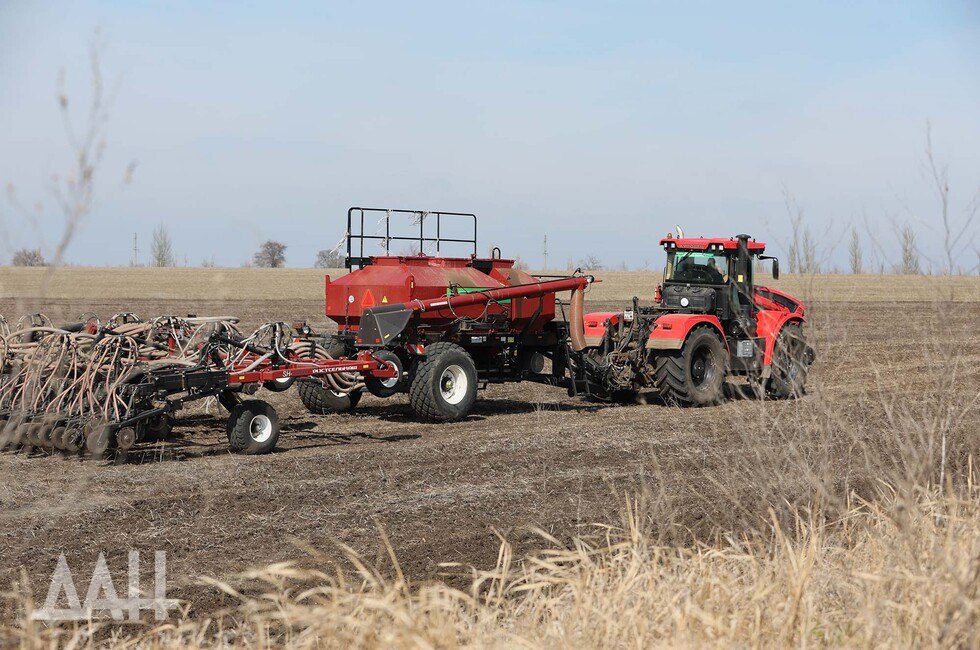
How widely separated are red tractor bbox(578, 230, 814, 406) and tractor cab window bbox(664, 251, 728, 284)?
0.01 metres

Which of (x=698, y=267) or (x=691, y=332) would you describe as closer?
(x=691, y=332)

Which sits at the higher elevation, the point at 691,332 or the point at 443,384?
the point at 691,332

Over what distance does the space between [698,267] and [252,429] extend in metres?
6.20

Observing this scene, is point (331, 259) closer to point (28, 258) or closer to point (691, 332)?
point (691, 332)

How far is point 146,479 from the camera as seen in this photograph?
8.12m

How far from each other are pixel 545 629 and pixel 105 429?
16.9 ft

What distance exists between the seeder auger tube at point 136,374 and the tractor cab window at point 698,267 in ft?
15.2

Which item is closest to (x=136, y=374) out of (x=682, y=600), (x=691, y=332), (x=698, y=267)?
(x=682, y=600)

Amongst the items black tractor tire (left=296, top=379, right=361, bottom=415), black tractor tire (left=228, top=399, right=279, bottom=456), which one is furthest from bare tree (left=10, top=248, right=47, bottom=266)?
black tractor tire (left=296, top=379, right=361, bottom=415)

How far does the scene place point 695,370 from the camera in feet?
41.3

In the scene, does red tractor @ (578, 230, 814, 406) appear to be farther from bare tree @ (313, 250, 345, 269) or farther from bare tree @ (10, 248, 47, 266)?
bare tree @ (10, 248, 47, 266)

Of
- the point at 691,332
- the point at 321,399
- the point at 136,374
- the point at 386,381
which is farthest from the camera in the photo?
the point at 691,332

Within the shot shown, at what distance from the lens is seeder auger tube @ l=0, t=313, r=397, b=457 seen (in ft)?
27.7

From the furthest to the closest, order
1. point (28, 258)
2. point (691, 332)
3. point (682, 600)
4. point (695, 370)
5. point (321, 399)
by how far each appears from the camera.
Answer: point (695, 370)
point (691, 332)
point (321, 399)
point (682, 600)
point (28, 258)
